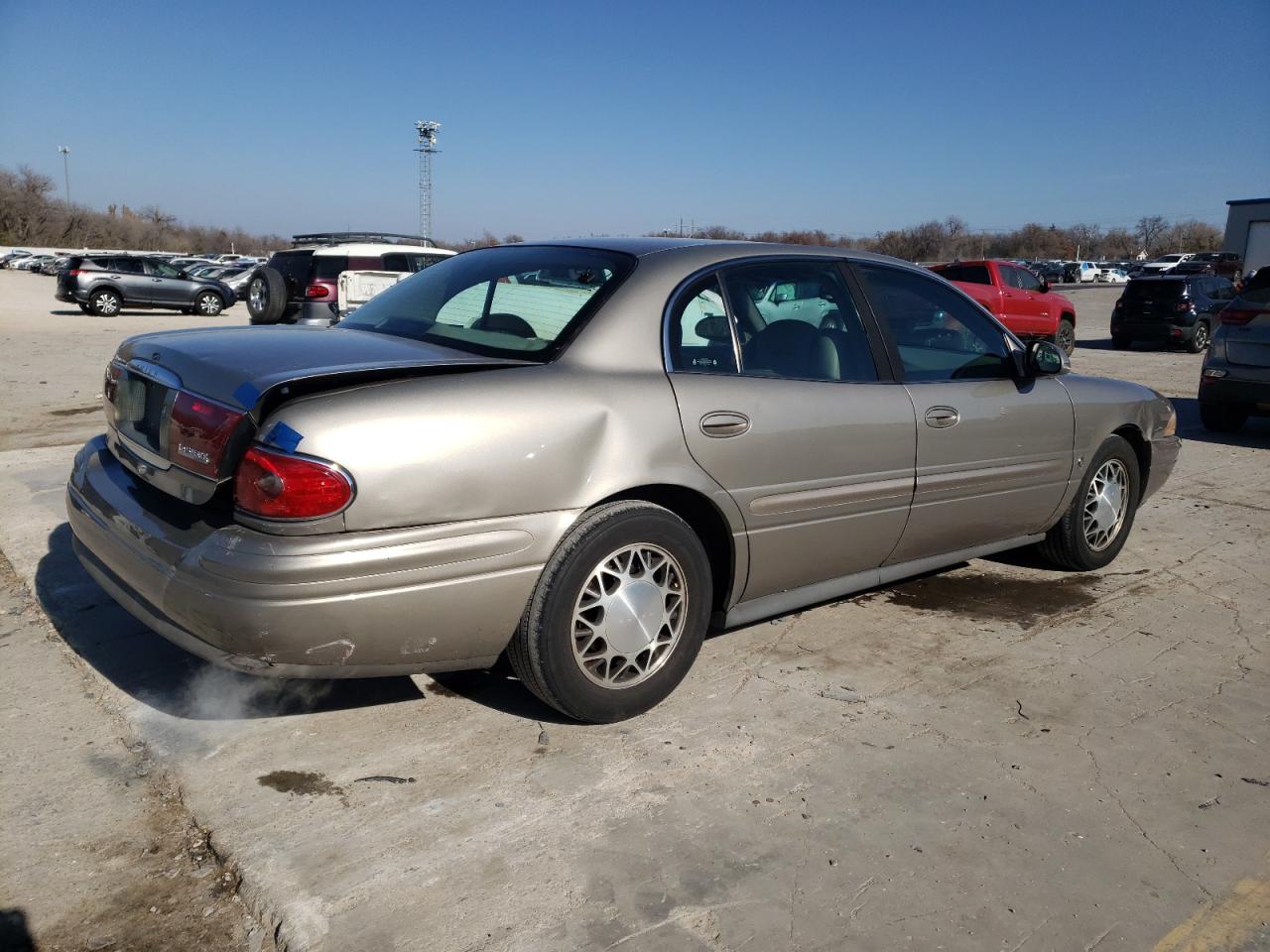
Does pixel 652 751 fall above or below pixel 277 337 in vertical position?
below

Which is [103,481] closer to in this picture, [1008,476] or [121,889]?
[121,889]

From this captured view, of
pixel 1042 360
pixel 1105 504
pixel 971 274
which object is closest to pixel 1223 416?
pixel 1105 504

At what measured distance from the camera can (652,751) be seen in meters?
3.18

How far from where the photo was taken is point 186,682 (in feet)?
→ 11.6

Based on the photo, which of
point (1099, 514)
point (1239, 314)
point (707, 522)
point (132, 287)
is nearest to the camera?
point (707, 522)

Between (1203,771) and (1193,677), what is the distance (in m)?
0.83

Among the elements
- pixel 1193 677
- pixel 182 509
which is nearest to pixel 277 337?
pixel 182 509

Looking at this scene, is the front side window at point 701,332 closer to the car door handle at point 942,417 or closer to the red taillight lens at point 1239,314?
the car door handle at point 942,417

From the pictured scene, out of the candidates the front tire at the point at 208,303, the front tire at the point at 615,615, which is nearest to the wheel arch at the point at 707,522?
the front tire at the point at 615,615

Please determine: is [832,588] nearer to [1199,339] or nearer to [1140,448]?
[1140,448]

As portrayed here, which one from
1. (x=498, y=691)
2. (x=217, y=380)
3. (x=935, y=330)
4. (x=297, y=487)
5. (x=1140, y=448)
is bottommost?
(x=498, y=691)

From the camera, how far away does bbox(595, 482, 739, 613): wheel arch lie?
3328 mm

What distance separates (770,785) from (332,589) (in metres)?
1.38

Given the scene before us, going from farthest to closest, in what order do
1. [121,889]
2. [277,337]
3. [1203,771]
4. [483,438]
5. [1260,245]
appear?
[1260,245]
[277,337]
[1203,771]
[483,438]
[121,889]
